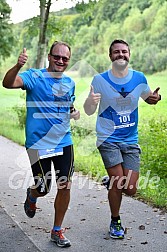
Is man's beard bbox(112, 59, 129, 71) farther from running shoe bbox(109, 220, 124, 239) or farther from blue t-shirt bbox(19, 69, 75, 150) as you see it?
running shoe bbox(109, 220, 124, 239)

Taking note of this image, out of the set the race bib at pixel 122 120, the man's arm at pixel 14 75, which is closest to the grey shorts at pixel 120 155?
the race bib at pixel 122 120

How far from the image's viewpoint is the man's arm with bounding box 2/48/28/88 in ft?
13.3

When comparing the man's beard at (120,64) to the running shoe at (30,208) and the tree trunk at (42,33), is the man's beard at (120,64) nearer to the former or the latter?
the running shoe at (30,208)

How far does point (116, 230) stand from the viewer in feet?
15.5

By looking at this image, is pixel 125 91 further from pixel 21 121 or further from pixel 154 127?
pixel 21 121

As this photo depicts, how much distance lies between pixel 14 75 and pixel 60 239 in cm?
158

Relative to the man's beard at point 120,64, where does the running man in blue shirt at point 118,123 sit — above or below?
below

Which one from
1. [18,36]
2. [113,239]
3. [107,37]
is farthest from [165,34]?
[18,36]

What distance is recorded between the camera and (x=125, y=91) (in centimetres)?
470

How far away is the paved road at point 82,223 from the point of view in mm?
4484

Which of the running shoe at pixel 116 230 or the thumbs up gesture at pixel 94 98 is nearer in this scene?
the thumbs up gesture at pixel 94 98

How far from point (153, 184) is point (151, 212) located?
135cm

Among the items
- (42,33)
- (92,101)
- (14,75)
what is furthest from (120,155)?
(42,33)

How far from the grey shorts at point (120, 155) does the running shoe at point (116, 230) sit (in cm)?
57
